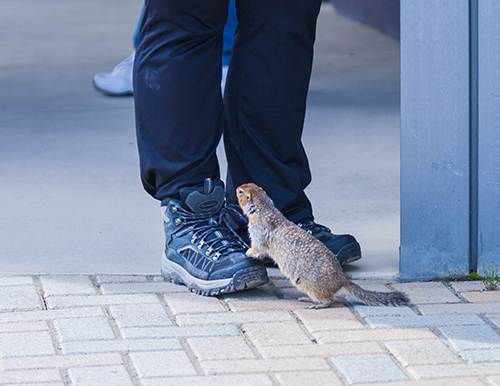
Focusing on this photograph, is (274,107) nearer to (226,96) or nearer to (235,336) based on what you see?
(226,96)

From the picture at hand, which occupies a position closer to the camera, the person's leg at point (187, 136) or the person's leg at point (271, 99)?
the person's leg at point (187, 136)

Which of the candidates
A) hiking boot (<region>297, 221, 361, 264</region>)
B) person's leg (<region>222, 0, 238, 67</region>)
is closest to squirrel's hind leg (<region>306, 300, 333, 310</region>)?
hiking boot (<region>297, 221, 361, 264</region>)

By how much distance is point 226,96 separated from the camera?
220cm

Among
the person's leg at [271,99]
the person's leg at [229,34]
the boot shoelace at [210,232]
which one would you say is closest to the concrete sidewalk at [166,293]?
the boot shoelace at [210,232]

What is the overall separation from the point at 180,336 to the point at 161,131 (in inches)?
22.4

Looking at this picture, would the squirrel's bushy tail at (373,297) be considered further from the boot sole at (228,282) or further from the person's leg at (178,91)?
the person's leg at (178,91)

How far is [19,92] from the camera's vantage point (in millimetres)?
4629

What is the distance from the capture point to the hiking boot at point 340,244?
7.01 ft

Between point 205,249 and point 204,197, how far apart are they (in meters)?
0.14

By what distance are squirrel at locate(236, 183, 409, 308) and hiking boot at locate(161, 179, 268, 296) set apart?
6 cm

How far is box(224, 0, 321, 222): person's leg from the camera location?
209cm

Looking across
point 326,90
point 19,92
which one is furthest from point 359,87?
point 19,92

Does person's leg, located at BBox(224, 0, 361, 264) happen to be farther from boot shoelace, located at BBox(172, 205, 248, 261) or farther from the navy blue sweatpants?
boot shoelace, located at BBox(172, 205, 248, 261)

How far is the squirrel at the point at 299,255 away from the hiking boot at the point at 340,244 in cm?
20
